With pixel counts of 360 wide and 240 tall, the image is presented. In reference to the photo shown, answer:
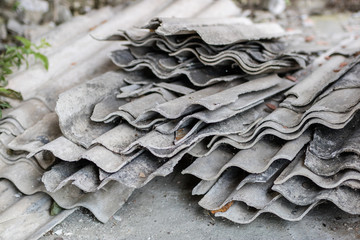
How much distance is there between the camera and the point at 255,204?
2.43 metres

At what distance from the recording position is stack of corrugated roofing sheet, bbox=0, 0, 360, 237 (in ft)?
7.95

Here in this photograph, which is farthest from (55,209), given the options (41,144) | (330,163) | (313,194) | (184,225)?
(330,163)

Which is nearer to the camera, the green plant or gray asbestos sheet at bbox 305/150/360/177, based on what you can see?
gray asbestos sheet at bbox 305/150/360/177

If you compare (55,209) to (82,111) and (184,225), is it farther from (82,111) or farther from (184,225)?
(184,225)

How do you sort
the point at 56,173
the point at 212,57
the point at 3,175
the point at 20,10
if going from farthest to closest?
the point at 20,10 < the point at 212,57 < the point at 3,175 < the point at 56,173

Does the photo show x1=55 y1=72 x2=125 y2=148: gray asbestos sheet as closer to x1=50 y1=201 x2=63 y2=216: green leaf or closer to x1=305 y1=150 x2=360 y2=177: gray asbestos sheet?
x1=50 y1=201 x2=63 y2=216: green leaf

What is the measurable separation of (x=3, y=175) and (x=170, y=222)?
128 cm

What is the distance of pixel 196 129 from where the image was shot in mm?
2553

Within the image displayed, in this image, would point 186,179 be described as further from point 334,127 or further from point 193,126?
point 334,127

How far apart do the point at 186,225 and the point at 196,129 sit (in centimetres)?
67

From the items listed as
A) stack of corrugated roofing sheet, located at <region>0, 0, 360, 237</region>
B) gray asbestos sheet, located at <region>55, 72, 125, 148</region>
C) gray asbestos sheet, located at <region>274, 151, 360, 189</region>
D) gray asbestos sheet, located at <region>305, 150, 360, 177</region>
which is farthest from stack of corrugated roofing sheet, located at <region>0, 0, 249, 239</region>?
gray asbestos sheet, located at <region>305, 150, 360, 177</region>

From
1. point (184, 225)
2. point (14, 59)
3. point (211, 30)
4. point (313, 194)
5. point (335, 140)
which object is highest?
point (211, 30)

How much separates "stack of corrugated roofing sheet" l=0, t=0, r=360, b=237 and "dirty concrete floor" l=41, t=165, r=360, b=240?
11 centimetres

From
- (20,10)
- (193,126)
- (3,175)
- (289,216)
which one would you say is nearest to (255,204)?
(289,216)
